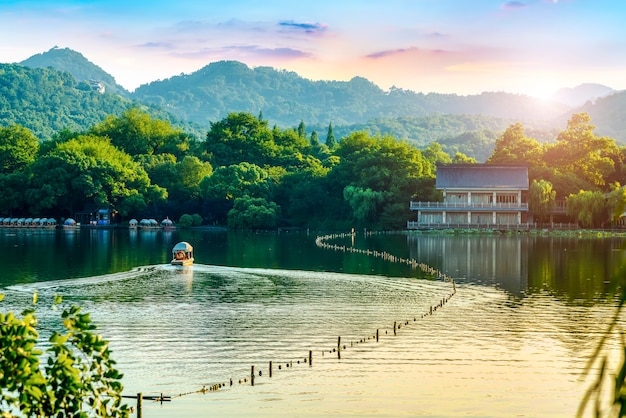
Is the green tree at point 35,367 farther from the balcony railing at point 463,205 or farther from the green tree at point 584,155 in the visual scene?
the green tree at point 584,155

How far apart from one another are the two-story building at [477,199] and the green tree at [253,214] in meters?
14.2

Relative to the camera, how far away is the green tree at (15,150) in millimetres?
95375

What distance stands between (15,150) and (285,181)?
32824 millimetres

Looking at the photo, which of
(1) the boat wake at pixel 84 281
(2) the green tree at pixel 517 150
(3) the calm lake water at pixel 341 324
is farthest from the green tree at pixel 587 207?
(1) the boat wake at pixel 84 281

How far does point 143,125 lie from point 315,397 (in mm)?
96515

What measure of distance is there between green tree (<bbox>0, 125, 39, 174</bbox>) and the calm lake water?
43.4m

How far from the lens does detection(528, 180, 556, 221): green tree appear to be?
7669 cm

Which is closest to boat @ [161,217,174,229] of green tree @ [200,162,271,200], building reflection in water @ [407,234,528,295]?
green tree @ [200,162,271,200]

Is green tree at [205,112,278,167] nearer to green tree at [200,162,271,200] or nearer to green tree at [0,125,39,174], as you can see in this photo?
green tree at [200,162,271,200]

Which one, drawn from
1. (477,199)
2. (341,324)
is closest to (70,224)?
(477,199)

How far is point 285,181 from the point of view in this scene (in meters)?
89.0

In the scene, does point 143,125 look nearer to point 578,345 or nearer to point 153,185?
point 153,185

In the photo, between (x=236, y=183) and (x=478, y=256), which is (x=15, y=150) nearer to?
(x=236, y=183)

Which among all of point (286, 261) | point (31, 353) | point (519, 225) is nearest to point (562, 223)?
point (519, 225)
